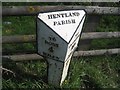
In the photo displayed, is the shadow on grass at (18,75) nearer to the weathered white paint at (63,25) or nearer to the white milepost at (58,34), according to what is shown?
the white milepost at (58,34)

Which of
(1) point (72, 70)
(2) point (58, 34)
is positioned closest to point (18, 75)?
(1) point (72, 70)

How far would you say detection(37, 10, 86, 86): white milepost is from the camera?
380 cm

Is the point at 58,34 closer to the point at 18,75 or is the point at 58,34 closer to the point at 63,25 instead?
the point at 63,25

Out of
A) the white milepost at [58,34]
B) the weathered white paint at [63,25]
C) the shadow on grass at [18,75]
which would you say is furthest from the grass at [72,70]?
the weathered white paint at [63,25]

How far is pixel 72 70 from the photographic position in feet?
15.4

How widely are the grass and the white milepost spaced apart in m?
0.51

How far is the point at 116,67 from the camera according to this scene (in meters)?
5.36

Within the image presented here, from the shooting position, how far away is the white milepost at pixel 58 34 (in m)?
3.80

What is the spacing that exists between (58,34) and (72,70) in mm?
1059

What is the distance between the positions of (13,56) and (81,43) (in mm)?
1083

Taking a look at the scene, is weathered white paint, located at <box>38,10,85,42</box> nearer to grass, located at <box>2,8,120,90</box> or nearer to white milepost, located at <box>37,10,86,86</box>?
white milepost, located at <box>37,10,86,86</box>

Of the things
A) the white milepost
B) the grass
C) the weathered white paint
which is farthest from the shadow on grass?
the weathered white paint

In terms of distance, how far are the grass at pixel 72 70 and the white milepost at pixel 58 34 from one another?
512mm

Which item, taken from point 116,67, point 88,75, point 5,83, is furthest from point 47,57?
point 116,67
